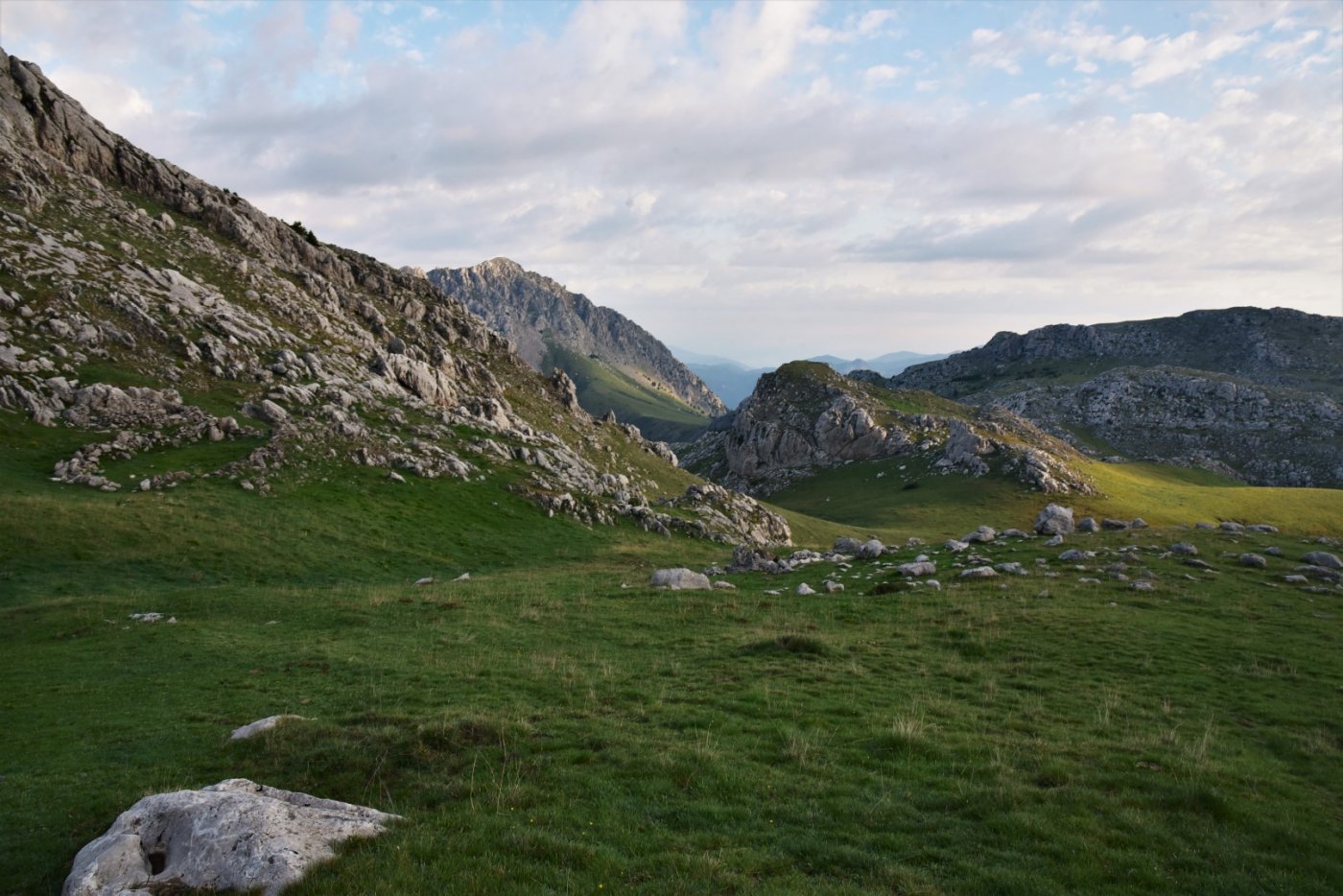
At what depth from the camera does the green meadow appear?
36.9ft

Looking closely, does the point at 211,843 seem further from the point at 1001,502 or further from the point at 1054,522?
the point at 1001,502

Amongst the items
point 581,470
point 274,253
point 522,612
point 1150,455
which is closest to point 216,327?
point 274,253

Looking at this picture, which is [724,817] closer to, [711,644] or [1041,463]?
[711,644]

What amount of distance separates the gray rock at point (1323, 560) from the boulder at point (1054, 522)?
47.3ft

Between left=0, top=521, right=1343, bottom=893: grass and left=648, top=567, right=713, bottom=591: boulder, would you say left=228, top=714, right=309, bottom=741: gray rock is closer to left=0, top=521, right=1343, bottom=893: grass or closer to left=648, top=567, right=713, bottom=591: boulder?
left=0, top=521, right=1343, bottom=893: grass

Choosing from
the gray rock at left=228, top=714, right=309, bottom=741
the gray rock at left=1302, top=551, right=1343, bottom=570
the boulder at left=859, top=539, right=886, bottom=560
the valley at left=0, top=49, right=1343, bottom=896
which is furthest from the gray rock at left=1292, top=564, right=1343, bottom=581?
the gray rock at left=228, top=714, right=309, bottom=741

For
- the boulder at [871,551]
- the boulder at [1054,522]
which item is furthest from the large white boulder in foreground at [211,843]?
the boulder at [1054,522]

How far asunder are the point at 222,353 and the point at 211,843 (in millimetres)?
63675

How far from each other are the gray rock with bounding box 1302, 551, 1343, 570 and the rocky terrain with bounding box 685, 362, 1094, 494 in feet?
224

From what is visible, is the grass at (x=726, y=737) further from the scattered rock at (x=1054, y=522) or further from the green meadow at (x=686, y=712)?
the scattered rock at (x=1054, y=522)

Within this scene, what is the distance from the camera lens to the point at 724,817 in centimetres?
1235

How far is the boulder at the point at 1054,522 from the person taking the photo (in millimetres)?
52844

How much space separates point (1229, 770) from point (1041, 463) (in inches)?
4222

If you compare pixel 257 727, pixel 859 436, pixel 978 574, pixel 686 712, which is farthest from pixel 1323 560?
pixel 859 436
